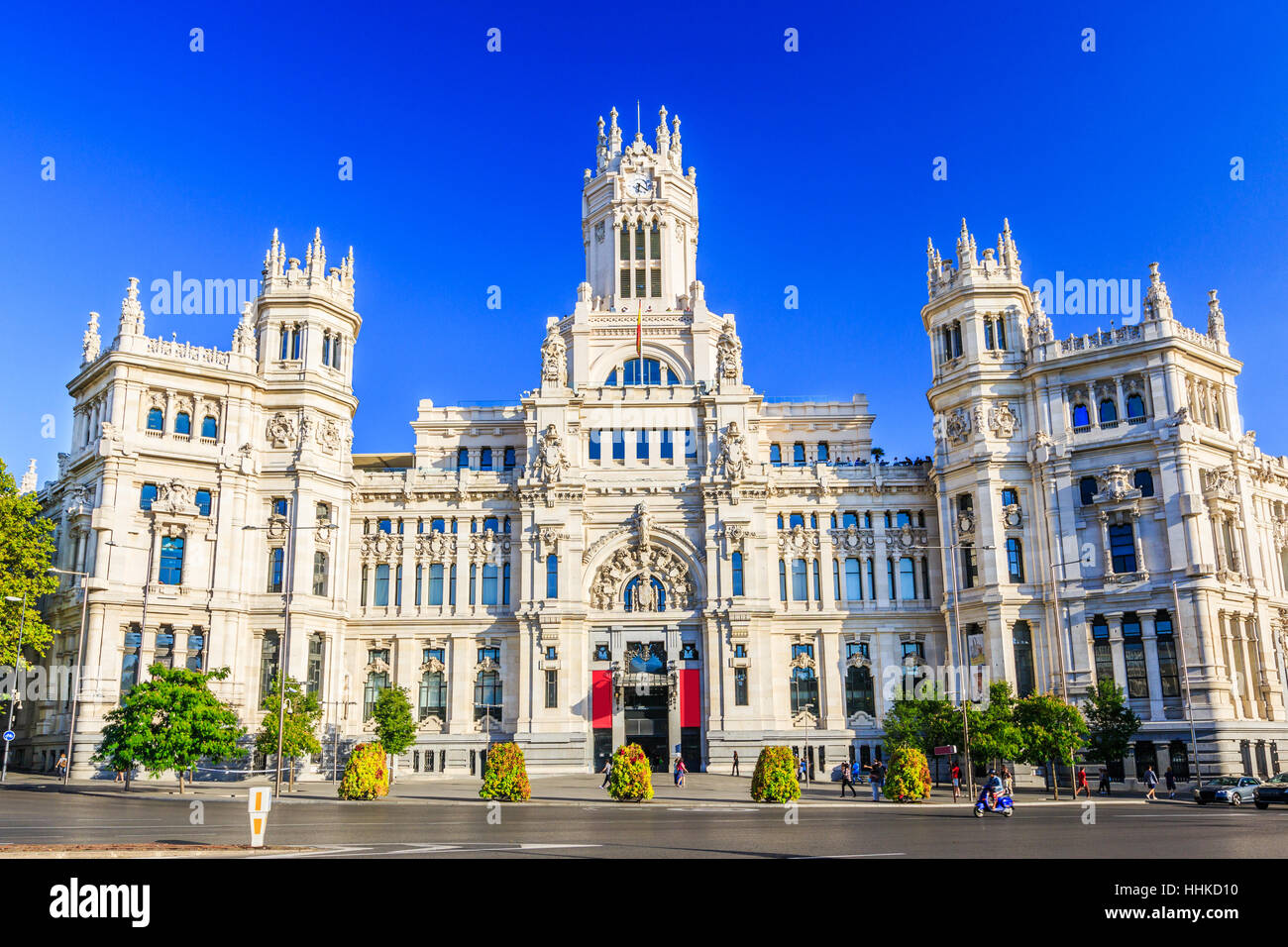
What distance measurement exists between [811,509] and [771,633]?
9349mm

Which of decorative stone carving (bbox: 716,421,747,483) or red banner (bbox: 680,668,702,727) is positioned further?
decorative stone carving (bbox: 716,421,747,483)

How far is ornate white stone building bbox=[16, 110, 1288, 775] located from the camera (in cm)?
6172

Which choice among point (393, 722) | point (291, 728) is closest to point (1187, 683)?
point (393, 722)

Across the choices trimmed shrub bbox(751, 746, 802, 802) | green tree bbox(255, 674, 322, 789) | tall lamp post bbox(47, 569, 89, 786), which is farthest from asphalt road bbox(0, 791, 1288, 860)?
tall lamp post bbox(47, 569, 89, 786)

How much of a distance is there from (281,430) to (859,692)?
42458mm

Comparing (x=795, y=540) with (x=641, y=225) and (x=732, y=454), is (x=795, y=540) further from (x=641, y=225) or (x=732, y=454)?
(x=641, y=225)

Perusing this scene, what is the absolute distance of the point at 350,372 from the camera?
73125 mm

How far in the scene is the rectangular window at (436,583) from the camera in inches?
2854

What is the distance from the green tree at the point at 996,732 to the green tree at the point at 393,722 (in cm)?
3196

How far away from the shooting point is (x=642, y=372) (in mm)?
75750

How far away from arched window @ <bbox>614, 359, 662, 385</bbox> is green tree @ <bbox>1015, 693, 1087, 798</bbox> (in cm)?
3492

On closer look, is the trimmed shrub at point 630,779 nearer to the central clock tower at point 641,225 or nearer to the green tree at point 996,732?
the green tree at point 996,732

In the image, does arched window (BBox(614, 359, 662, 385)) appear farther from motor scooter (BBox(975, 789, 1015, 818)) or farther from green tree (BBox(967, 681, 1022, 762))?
motor scooter (BBox(975, 789, 1015, 818))

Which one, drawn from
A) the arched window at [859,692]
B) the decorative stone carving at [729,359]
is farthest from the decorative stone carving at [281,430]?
the arched window at [859,692]
